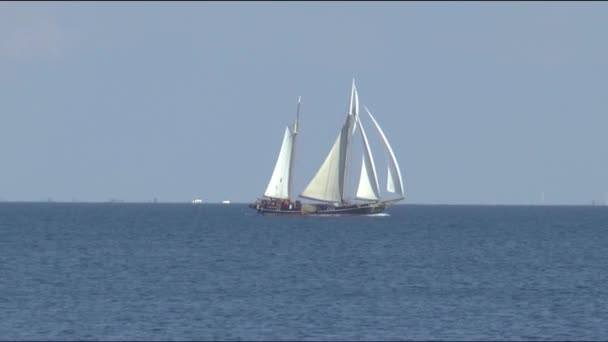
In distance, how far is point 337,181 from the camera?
17638cm

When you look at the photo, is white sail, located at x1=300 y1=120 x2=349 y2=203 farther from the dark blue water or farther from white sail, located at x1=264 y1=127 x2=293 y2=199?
the dark blue water

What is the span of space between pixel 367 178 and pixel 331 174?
18.1 ft

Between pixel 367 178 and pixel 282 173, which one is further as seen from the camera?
pixel 282 173

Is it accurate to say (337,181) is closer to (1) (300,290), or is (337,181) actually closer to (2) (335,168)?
(2) (335,168)

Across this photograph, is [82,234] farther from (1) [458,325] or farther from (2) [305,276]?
(1) [458,325]

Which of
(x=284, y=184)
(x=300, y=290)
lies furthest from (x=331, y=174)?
(x=300, y=290)

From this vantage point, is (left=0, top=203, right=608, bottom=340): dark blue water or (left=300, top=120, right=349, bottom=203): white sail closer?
(left=0, top=203, right=608, bottom=340): dark blue water

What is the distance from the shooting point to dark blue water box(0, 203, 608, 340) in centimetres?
5500

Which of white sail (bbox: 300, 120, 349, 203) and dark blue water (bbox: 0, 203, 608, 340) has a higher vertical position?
white sail (bbox: 300, 120, 349, 203)

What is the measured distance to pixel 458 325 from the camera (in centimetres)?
5650

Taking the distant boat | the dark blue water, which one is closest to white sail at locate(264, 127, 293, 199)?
the distant boat

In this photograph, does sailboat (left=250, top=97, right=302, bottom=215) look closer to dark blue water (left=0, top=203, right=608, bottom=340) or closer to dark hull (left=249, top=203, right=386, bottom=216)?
dark hull (left=249, top=203, right=386, bottom=216)

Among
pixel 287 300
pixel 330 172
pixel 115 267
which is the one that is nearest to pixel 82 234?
pixel 330 172

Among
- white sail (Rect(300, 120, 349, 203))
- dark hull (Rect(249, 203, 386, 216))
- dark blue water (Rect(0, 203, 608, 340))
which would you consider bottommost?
dark blue water (Rect(0, 203, 608, 340))
